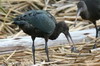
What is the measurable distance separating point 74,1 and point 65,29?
99.2 inches

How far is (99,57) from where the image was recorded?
6.06 metres

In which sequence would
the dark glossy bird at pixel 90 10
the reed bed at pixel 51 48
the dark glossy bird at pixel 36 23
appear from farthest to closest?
1. the dark glossy bird at pixel 90 10
2. the reed bed at pixel 51 48
3. the dark glossy bird at pixel 36 23

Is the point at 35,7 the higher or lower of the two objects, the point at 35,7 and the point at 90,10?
the higher

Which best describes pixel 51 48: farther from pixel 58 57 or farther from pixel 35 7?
pixel 35 7

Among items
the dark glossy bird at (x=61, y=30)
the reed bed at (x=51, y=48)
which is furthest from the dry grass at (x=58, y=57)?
the dark glossy bird at (x=61, y=30)

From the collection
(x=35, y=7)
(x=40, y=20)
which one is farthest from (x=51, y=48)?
(x=35, y=7)

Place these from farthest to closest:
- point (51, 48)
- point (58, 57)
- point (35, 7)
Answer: point (35, 7) → point (51, 48) → point (58, 57)

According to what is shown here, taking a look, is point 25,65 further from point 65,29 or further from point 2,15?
point 2,15

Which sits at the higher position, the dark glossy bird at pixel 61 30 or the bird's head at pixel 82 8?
the bird's head at pixel 82 8

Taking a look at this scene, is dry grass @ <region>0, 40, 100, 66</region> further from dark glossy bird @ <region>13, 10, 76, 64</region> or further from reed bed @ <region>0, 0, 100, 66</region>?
dark glossy bird @ <region>13, 10, 76, 64</region>

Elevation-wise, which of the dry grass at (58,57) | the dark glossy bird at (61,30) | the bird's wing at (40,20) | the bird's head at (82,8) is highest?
the bird's head at (82,8)

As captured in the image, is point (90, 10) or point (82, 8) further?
point (90, 10)

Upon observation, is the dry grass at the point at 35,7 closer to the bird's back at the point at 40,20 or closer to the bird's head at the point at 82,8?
the bird's head at the point at 82,8

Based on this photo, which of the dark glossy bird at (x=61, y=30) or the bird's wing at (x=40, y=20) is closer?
the bird's wing at (x=40, y=20)
